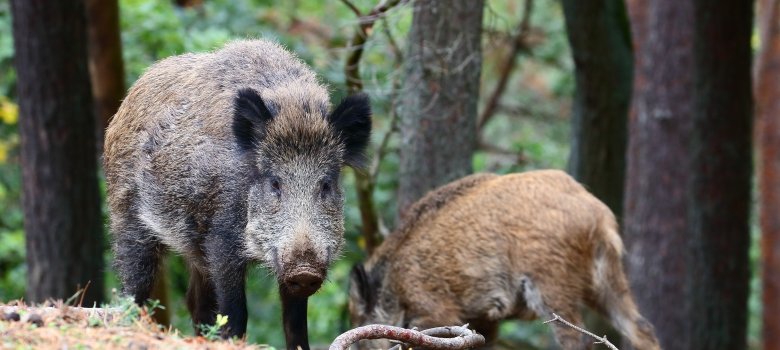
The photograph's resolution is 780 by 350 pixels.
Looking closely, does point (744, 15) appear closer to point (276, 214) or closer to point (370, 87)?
point (370, 87)

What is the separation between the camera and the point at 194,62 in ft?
21.4

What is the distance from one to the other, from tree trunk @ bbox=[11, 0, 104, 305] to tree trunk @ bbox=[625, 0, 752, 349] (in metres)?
5.43

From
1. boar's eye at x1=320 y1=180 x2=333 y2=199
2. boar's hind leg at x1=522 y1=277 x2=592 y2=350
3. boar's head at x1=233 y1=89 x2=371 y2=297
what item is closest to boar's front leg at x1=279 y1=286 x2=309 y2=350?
boar's head at x1=233 y1=89 x2=371 y2=297

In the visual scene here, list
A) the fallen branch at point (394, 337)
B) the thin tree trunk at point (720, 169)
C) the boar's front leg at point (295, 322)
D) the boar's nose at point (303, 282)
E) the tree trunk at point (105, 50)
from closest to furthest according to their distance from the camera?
the fallen branch at point (394, 337) < the boar's nose at point (303, 282) < the boar's front leg at point (295, 322) < the tree trunk at point (105, 50) < the thin tree trunk at point (720, 169)

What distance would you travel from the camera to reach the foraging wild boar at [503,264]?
7.33 meters

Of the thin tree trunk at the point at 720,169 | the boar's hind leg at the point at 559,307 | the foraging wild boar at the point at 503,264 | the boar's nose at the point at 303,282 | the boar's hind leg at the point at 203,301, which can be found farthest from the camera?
the thin tree trunk at the point at 720,169

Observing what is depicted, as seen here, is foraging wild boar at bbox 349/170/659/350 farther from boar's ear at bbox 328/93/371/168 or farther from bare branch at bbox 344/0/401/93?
boar's ear at bbox 328/93/371/168

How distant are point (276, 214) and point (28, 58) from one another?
4905 millimetres

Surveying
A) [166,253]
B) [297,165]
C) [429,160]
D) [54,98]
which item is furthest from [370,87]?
[297,165]

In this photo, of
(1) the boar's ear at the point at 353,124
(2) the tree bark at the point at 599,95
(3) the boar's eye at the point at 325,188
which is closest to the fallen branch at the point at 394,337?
(3) the boar's eye at the point at 325,188

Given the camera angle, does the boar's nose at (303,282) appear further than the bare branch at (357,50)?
No

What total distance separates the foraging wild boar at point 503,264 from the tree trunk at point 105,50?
12.6ft

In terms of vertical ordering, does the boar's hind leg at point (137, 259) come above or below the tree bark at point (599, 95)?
below

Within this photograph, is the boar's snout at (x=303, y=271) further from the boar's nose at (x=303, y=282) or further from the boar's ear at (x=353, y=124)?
the boar's ear at (x=353, y=124)
